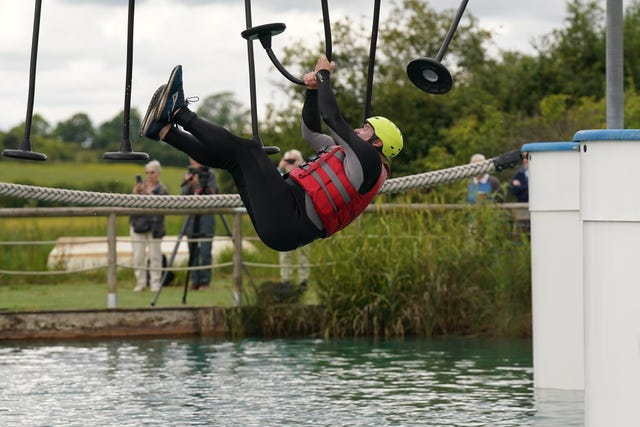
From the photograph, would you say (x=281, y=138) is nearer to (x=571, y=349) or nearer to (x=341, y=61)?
(x=341, y=61)

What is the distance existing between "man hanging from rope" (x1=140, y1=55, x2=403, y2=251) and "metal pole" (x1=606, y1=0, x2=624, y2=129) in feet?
5.19

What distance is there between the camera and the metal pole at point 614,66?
29.2 feet

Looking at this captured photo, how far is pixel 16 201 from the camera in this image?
3238 cm

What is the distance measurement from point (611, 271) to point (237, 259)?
25.6ft

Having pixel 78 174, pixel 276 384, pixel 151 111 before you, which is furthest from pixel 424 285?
pixel 78 174

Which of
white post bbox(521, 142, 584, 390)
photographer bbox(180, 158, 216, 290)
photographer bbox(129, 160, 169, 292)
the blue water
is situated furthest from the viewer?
photographer bbox(129, 160, 169, 292)

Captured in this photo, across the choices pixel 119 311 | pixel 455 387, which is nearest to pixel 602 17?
pixel 119 311

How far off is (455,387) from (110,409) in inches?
97.9

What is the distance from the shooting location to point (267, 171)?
25.8 ft

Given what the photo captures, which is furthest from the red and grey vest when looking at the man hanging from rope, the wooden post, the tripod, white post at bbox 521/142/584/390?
the tripod

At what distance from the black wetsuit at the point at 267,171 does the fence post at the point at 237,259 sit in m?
6.61

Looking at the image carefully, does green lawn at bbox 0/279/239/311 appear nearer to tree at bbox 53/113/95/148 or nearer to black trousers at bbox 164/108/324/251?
black trousers at bbox 164/108/324/251

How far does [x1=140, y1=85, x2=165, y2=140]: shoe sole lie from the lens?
7.88m

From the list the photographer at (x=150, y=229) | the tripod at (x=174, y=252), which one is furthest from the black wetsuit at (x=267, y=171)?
the photographer at (x=150, y=229)
